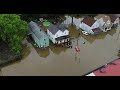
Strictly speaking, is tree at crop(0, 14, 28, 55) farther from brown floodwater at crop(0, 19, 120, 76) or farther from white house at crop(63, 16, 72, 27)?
white house at crop(63, 16, 72, 27)

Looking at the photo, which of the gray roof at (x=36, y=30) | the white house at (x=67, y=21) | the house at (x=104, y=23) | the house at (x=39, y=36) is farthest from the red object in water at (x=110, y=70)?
the white house at (x=67, y=21)

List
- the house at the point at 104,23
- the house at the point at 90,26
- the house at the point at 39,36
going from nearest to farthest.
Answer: the house at the point at 39,36 → the house at the point at 90,26 → the house at the point at 104,23

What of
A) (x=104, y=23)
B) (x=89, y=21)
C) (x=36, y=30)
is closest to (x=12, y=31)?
(x=36, y=30)

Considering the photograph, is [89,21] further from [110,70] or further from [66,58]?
[110,70]

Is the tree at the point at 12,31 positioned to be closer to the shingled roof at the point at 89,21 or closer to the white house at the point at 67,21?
the white house at the point at 67,21

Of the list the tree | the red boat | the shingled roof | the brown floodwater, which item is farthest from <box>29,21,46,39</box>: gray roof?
the red boat
